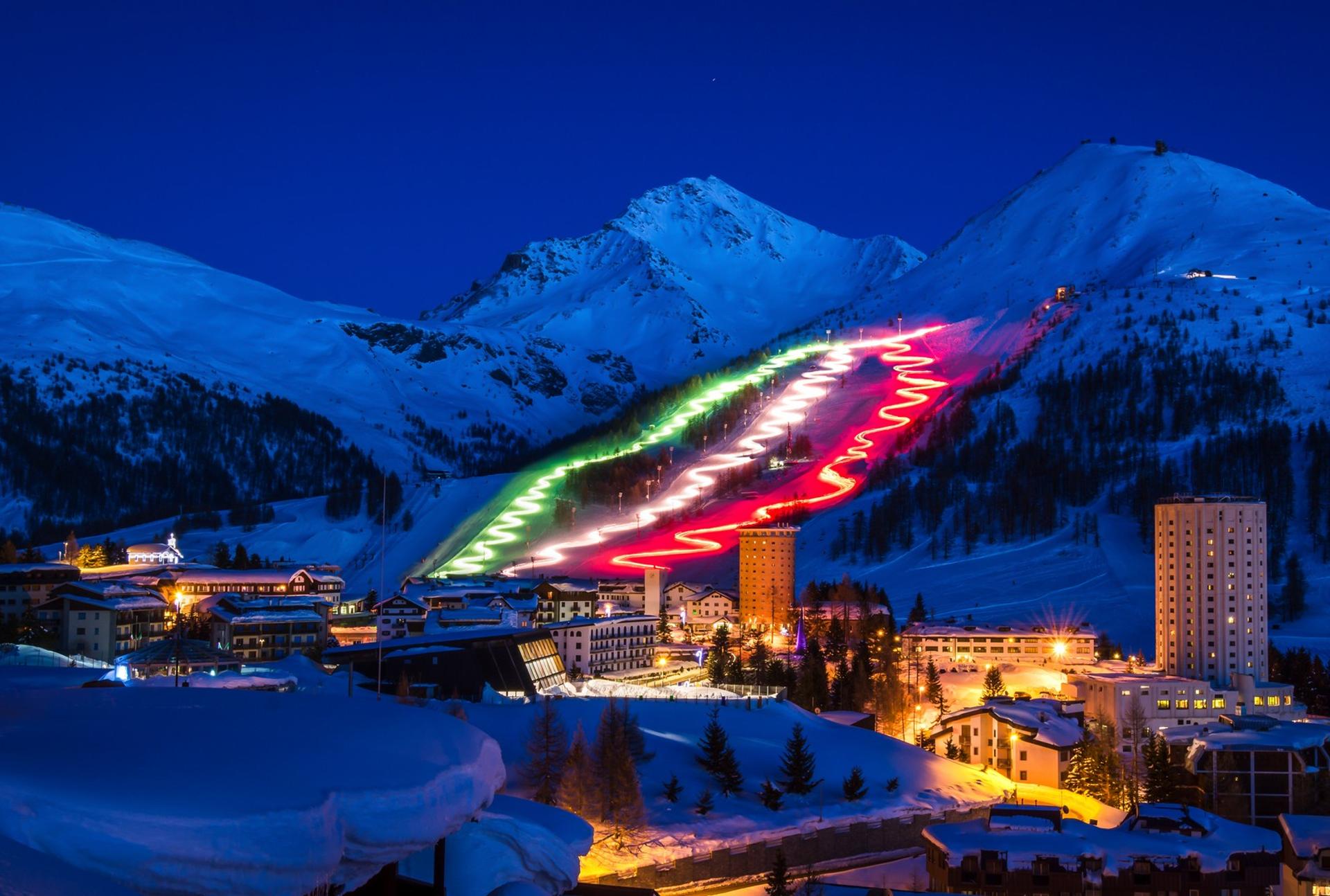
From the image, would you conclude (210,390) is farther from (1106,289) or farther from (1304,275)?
(1304,275)

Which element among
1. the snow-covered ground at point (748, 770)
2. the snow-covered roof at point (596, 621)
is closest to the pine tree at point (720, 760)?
the snow-covered ground at point (748, 770)

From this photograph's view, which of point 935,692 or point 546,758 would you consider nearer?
point 546,758

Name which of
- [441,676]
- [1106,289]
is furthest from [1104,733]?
[1106,289]

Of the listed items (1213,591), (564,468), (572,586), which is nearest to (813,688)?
(1213,591)

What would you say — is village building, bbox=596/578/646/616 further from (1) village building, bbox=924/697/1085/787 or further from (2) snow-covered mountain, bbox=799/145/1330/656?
(1) village building, bbox=924/697/1085/787

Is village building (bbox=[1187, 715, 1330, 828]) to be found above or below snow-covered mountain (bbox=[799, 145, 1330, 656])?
below

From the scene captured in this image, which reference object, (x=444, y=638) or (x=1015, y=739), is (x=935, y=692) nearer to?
(x=1015, y=739)

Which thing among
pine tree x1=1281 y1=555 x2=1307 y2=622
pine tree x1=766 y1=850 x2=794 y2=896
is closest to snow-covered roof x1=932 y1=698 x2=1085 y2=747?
pine tree x1=766 y1=850 x2=794 y2=896
